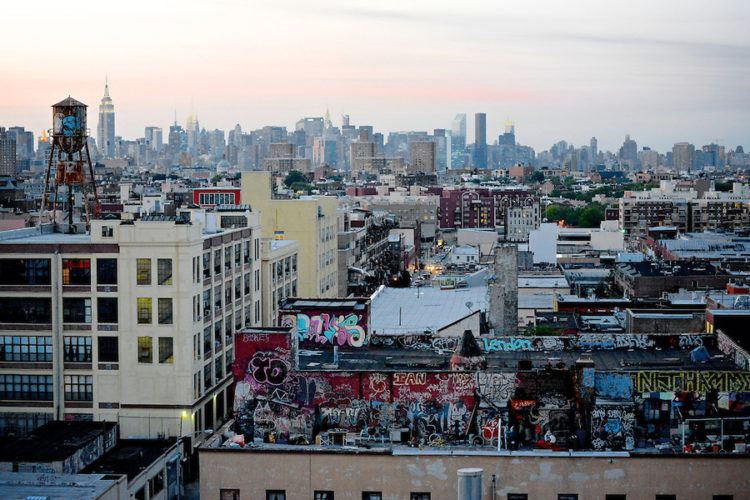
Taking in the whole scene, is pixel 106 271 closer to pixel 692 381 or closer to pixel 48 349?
pixel 48 349

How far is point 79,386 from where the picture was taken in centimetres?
5056

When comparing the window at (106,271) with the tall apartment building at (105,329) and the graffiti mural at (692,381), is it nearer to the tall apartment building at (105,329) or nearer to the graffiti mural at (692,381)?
the tall apartment building at (105,329)

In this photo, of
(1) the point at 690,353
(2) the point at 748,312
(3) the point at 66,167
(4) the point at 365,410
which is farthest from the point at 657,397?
(3) the point at 66,167

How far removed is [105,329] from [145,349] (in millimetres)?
2003

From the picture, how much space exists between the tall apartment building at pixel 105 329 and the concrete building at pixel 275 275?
13.6 metres

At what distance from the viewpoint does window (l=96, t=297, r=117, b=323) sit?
50.3 m

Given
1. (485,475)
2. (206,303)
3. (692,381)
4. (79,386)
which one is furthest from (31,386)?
(692,381)

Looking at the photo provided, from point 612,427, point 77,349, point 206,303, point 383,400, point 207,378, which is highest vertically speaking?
point 206,303

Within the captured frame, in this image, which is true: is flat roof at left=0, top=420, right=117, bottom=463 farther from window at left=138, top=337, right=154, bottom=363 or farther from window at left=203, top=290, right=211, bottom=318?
window at left=203, top=290, right=211, bottom=318

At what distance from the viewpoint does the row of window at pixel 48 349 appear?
50438 millimetres

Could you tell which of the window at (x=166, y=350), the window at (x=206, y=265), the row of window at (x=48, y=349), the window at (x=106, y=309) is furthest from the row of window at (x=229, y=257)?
the row of window at (x=48, y=349)

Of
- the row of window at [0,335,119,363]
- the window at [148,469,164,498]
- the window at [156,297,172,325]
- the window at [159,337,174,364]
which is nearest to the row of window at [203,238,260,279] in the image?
the window at [156,297,172,325]

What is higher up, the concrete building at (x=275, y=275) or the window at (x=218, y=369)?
the concrete building at (x=275, y=275)

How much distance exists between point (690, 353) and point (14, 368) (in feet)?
96.2
